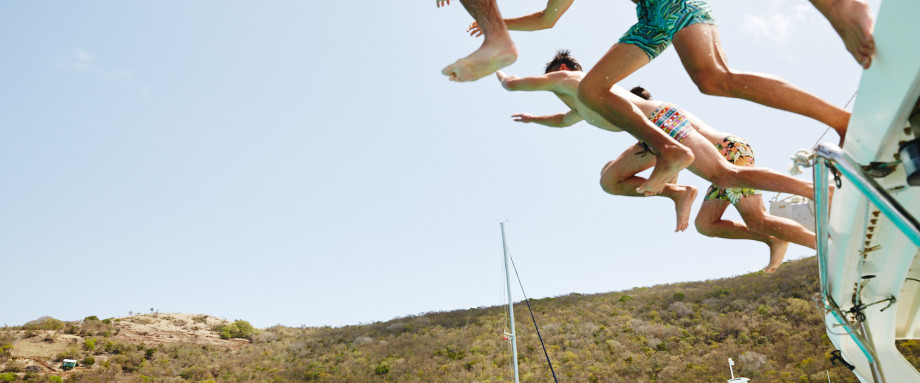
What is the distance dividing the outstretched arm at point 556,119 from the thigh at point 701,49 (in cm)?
248

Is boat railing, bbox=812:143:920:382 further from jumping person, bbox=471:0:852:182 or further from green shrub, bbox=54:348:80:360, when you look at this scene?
green shrub, bbox=54:348:80:360

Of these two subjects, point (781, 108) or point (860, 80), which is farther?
point (781, 108)

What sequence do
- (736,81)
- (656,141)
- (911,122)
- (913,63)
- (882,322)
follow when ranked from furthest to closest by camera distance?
(882,322), (656,141), (736,81), (911,122), (913,63)

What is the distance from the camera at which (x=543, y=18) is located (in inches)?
182

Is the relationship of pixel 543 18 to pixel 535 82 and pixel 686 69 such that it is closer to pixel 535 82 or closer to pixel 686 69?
pixel 535 82

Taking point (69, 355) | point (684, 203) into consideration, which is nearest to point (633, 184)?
point (684, 203)

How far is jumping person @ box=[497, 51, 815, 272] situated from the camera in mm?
4000

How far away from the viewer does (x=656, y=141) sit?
3730 millimetres

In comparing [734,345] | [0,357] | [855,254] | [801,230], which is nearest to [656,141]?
[855,254]

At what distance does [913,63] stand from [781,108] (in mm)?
1478

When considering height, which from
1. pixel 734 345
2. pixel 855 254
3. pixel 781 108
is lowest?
pixel 734 345

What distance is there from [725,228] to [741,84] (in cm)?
252

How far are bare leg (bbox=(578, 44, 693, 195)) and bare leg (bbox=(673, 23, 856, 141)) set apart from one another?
1.11 feet

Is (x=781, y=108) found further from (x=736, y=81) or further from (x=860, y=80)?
(x=860, y=80)
